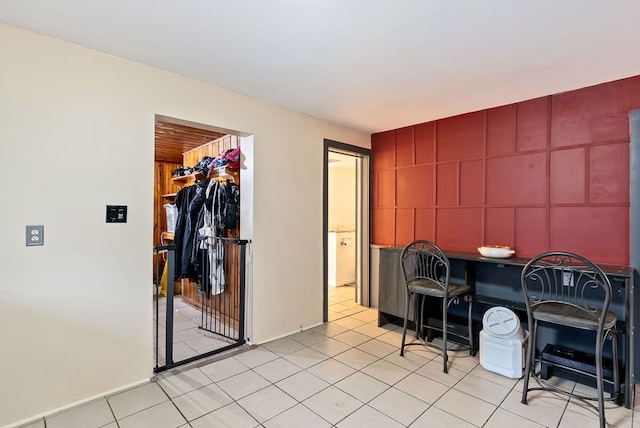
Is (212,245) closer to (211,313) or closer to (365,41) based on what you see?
(211,313)

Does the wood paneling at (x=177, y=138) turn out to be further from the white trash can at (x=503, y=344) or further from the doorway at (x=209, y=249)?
the white trash can at (x=503, y=344)

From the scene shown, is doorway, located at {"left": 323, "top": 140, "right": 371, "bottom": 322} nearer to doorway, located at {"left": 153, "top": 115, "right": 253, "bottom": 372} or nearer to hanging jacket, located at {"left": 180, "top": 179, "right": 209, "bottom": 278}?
doorway, located at {"left": 153, "top": 115, "right": 253, "bottom": 372}

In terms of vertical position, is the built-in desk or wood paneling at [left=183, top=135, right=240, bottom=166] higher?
wood paneling at [left=183, top=135, right=240, bottom=166]

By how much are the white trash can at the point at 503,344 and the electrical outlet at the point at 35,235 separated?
3365 millimetres

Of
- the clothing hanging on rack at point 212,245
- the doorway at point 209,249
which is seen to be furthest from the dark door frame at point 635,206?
the clothing hanging on rack at point 212,245

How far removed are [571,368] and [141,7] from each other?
3.71 meters

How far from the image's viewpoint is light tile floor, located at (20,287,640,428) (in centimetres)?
202

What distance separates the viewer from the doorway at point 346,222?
384 centimetres

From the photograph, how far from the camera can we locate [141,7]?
174 cm

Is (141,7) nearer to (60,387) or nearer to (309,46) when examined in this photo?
(309,46)

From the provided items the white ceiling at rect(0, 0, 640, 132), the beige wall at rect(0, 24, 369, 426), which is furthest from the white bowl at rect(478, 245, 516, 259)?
the beige wall at rect(0, 24, 369, 426)

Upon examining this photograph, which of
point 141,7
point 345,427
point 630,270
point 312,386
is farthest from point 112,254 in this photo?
point 630,270

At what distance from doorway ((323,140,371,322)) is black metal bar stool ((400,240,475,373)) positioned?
913 millimetres

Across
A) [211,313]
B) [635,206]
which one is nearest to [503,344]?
[635,206]
